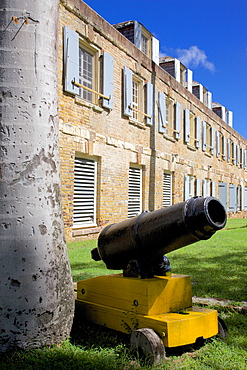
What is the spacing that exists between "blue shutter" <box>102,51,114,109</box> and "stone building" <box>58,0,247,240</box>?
29 millimetres

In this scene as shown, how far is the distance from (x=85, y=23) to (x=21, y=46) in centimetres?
821

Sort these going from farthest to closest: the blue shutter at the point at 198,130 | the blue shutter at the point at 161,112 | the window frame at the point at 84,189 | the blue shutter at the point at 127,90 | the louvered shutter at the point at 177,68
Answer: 1. the blue shutter at the point at 198,130
2. the louvered shutter at the point at 177,68
3. the blue shutter at the point at 161,112
4. the blue shutter at the point at 127,90
5. the window frame at the point at 84,189

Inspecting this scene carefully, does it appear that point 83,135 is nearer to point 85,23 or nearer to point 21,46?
point 85,23

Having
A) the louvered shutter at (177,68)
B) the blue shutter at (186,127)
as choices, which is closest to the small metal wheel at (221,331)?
the blue shutter at (186,127)

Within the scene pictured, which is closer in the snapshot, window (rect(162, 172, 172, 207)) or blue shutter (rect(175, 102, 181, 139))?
window (rect(162, 172, 172, 207))

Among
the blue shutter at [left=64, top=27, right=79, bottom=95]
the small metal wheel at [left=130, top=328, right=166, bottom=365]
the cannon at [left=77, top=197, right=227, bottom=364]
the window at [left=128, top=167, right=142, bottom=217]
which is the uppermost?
the blue shutter at [left=64, top=27, right=79, bottom=95]

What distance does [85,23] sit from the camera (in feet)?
34.5

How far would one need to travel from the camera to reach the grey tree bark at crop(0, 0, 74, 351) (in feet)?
9.25

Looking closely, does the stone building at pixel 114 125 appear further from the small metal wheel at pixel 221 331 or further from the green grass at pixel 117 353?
the small metal wheel at pixel 221 331

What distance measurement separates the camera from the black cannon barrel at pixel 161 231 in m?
2.79

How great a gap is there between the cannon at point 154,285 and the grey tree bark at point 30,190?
0.40m

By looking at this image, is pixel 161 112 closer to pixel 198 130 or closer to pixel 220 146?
pixel 198 130

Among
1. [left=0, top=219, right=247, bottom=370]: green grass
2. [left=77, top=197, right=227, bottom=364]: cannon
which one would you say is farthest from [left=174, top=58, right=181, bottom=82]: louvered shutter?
[left=77, top=197, right=227, bottom=364]: cannon

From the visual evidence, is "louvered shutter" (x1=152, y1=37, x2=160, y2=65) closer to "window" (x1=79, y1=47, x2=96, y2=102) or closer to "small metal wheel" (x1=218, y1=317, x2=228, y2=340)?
"window" (x1=79, y1=47, x2=96, y2=102)
